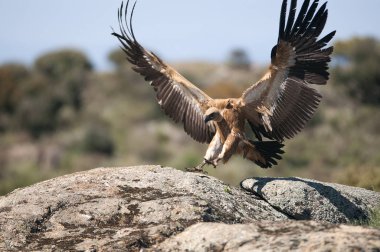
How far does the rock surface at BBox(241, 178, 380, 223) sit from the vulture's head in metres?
1.36

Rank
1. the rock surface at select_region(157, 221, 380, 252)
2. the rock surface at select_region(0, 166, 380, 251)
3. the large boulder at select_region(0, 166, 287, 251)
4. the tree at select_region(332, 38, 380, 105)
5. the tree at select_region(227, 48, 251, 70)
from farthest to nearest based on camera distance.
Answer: the tree at select_region(227, 48, 251, 70), the tree at select_region(332, 38, 380, 105), the large boulder at select_region(0, 166, 287, 251), the rock surface at select_region(0, 166, 380, 251), the rock surface at select_region(157, 221, 380, 252)

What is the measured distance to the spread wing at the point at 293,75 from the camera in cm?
1020

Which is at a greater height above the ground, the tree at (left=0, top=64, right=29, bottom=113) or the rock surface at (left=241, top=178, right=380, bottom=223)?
the tree at (left=0, top=64, right=29, bottom=113)

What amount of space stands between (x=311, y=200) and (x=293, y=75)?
7.06ft

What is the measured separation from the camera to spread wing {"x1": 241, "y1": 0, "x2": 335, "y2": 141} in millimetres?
10203

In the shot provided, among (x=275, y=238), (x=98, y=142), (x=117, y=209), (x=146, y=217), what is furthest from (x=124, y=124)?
(x=275, y=238)

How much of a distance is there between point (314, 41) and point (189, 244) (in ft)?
15.0

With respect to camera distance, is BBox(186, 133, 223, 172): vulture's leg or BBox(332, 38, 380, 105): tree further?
BBox(332, 38, 380, 105): tree

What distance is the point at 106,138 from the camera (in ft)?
119

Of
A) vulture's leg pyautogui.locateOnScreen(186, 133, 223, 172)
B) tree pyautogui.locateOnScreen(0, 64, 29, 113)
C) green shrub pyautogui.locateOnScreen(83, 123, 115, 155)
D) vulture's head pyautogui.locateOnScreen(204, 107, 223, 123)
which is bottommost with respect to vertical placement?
vulture's leg pyautogui.locateOnScreen(186, 133, 223, 172)

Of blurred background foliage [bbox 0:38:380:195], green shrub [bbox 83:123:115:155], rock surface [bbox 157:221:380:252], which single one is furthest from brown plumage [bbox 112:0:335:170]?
green shrub [bbox 83:123:115:155]

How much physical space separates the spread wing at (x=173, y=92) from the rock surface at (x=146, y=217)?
7.29ft

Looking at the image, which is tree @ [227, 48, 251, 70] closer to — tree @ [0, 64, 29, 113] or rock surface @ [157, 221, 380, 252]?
tree @ [0, 64, 29, 113]

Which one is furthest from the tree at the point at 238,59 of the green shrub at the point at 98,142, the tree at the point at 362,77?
the green shrub at the point at 98,142
